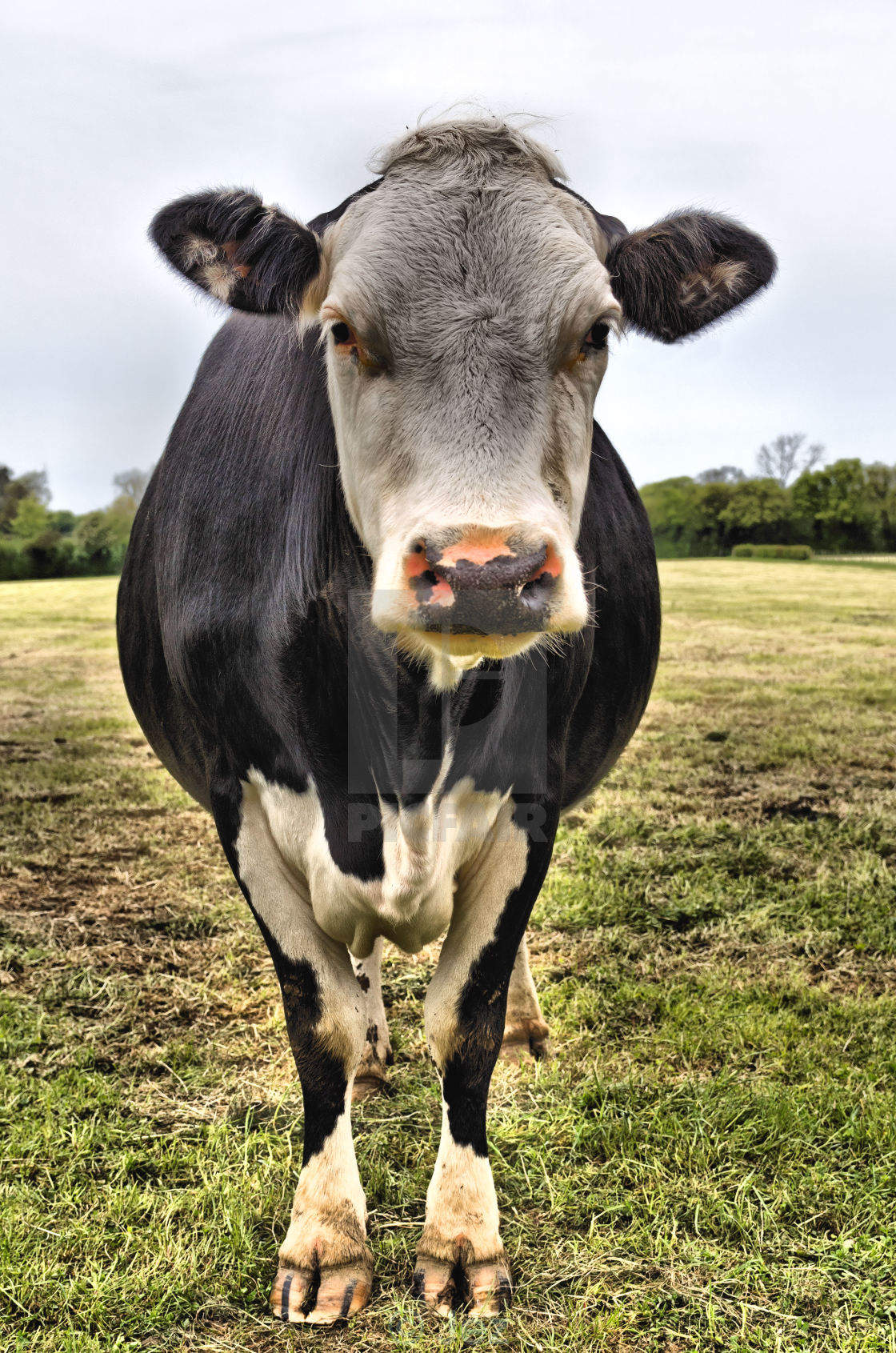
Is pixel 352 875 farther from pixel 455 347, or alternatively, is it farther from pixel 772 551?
pixel 772 551

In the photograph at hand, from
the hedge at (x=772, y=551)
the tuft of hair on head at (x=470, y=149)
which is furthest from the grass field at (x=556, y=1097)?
the hedge at (x=772, y=551)

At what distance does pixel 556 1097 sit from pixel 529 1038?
13.9 inches

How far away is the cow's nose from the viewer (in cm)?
176

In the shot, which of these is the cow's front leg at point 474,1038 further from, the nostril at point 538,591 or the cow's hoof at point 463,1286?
the nostril at point 538,591

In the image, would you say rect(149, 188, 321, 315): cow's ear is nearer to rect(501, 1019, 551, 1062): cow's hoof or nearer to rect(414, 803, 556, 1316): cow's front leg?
rect(414, 803, 556, 1316): cow's front leg

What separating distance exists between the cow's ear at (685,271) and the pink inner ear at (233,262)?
871mm

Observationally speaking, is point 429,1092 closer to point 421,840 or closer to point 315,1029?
point 315,1029

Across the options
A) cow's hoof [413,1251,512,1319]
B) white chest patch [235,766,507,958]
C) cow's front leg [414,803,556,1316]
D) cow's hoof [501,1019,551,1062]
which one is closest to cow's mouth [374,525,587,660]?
white chest patch [235,766,507,958]

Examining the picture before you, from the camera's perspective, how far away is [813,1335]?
2.45 m

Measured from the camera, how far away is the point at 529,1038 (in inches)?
147

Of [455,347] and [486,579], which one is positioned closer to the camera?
[486,579]

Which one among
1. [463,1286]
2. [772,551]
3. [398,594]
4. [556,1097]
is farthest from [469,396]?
[772,551]

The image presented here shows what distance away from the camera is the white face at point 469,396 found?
5.93 feet

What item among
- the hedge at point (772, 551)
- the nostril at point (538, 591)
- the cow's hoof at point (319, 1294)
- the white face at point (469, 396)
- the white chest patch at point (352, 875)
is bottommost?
the cow's hoof at point (319, 1294)
